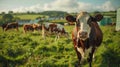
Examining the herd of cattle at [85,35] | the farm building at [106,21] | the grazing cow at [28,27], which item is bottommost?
the grazing cow at [28,27]

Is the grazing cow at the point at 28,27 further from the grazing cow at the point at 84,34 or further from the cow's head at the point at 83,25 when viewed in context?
the cow's head at the point at 83,25

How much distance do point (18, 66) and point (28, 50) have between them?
0.94 m

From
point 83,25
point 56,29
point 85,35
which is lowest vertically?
point 56,29

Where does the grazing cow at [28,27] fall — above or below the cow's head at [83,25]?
below

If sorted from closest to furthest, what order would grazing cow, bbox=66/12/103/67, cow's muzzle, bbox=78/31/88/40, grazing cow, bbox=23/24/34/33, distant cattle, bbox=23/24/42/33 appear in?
1. cow's muzzle, bbox=78/31/88/40
2. grazing cow, bbox=66/12/103/67
3. distant cattle, bbox=23/24/42/33
4. grazing cow, bbox=23/24/34/33

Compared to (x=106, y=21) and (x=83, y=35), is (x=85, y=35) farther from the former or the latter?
(x=106, y=21)

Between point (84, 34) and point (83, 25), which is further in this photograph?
point (83, 25)

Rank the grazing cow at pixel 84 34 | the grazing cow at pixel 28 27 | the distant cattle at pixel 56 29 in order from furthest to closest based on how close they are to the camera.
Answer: the grazing cow at pixel 28 27 < the distant cattle at pixel 56 29 < the grazing cow at pixel 84 34

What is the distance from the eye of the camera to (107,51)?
5.35 metres

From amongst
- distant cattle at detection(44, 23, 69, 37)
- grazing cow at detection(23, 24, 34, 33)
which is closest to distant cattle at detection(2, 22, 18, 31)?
grazing cow at detection(23, 24, 34, 33)

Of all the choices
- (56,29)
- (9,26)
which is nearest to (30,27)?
(9,26)

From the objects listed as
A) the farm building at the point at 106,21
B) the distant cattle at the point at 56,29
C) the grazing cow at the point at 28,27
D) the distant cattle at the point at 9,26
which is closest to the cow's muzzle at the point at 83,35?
the distant cattle at the point at 56,29

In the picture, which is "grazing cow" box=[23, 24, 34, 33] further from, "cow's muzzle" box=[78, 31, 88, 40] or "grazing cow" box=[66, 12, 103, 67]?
"cow's muzzle" box=[78, 31, 88, 40]

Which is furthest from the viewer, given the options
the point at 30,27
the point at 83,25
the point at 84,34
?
the point at 30,27
